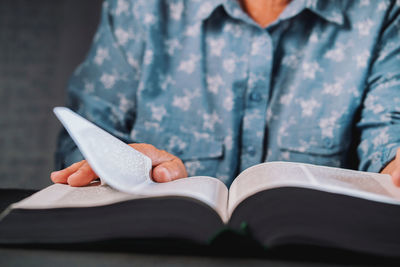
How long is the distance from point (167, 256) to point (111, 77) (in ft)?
2.14

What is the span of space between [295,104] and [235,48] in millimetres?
196

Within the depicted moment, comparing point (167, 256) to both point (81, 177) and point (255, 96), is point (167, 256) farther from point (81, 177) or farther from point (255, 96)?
point (255, 96)

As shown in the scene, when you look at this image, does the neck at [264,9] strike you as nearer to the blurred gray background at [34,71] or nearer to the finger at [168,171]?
the finger at [168,171]

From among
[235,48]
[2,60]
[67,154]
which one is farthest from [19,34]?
[235,48]

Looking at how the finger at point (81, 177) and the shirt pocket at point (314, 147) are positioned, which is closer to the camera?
the finger at point (81, 177)

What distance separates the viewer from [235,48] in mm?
883

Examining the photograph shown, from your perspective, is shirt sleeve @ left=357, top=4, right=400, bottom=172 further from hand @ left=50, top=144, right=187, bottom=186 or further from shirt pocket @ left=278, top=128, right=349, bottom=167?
hand @ left=50, top=144, right=187, bottom=186

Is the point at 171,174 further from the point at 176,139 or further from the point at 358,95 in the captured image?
the point at 358,95

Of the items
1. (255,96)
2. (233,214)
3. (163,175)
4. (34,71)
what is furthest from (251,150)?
(34,71)

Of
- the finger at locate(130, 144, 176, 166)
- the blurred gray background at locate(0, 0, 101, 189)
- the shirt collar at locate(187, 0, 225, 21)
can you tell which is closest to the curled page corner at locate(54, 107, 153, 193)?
the finger at locate(130, 144, 176, 166)

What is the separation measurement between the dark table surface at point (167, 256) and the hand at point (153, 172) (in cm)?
14

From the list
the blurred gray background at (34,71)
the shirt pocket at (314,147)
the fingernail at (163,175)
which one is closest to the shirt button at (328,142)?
the shirt pocket at (314,147)

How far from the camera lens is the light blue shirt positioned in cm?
85

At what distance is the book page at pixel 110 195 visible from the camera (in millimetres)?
375
